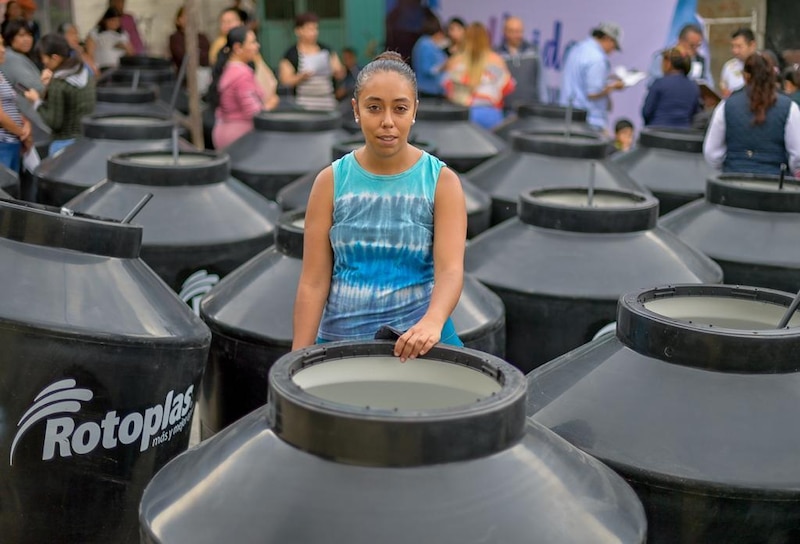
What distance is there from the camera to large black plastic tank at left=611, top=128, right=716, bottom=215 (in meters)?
7.39

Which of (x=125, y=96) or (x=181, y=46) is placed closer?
(x=125, y=96)

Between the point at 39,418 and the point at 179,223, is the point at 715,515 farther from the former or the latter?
the point at 179,223

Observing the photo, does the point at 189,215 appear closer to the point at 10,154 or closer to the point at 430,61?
the point at 10,154

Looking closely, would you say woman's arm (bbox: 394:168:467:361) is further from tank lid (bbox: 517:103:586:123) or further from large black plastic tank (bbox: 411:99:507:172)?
tank lid (bbox: 517:103:586:123)

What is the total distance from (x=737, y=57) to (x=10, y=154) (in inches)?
242

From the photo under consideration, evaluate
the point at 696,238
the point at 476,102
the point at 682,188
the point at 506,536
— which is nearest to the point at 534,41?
the point at 476,102

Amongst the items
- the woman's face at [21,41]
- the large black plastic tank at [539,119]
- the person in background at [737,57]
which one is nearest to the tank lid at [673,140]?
the large black plastic tank at [539,119]

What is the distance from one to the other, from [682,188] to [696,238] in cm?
223

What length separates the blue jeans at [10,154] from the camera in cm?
771

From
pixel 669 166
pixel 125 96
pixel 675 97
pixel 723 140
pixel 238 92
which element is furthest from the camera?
pixel 125 96

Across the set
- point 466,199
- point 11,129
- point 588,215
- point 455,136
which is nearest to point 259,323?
point 588,215

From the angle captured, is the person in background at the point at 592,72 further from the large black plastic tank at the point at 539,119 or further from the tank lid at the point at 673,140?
the tank lid at the point at 673,140

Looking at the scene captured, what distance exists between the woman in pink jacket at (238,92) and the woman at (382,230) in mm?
5795

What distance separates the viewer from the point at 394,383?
271 centimetres
